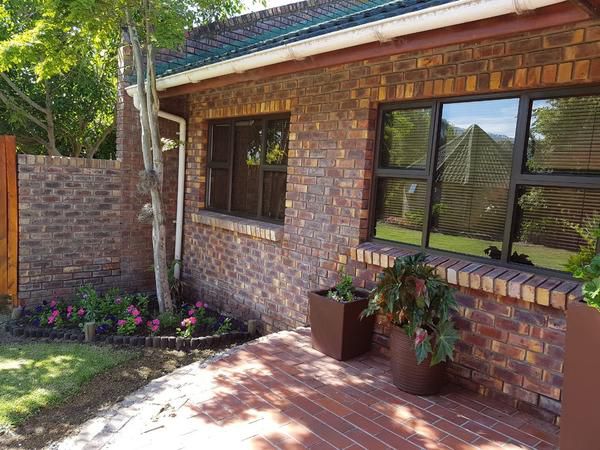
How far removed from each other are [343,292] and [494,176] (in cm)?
159

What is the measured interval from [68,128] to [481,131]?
10.4 metres

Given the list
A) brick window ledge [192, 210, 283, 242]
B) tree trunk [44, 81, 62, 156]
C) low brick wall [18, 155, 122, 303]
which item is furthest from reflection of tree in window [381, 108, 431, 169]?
tree trunk [44, 81, 62, 156]

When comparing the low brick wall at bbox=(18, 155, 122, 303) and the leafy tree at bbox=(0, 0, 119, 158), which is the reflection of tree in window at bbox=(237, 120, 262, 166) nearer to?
the low brick wall at bbox=(18, 155, 122, 303)

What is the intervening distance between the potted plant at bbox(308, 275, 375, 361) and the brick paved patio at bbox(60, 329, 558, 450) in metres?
0.23

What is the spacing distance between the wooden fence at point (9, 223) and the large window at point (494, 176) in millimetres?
4702

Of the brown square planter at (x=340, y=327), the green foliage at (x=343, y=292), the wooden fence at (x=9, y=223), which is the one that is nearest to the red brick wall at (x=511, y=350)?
the brown square planter at (x=340, y=327)

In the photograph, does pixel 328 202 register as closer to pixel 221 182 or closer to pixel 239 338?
pixel 239 338

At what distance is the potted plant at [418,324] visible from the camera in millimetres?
3086

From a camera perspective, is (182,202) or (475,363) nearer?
(475,363)

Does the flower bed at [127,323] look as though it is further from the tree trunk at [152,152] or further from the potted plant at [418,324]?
the potted plant at [418,324]

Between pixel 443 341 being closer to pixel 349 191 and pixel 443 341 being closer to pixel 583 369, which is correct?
pixel 583 369

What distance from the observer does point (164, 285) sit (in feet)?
18.4

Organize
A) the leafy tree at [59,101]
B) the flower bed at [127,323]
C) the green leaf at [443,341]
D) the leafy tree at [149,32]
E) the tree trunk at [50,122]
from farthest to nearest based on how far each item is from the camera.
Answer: the tree trunk at [50,122], the leafy tree at [59,101], the flower bed at [127,323], the leafy tree at [149,32], the green leaf at [443,341]

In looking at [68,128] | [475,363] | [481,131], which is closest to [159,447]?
[475,363]
